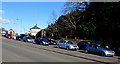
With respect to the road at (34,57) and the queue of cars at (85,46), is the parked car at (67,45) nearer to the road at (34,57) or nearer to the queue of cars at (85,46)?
the queue of cars at (85,46)

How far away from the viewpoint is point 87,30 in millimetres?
48031

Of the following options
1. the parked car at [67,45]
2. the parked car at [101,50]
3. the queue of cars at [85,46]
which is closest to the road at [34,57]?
the parked car at [101,50]

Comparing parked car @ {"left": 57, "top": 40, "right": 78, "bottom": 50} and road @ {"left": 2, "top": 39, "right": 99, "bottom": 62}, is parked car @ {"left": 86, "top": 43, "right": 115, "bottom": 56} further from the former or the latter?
road @ {"left": 2, "top": 39, "right": 99, "bottom": 62}

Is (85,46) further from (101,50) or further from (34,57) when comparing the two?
(34,57)

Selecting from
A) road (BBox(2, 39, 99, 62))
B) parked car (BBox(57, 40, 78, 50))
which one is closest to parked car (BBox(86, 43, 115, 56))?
parked car (BBox(57, 40, 78, 50))

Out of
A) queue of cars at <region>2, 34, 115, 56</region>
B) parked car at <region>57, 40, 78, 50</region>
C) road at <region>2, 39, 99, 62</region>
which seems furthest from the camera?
parked car at <region>57, 40, 78, 50</region>

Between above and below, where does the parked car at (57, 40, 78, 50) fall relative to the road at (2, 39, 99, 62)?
above

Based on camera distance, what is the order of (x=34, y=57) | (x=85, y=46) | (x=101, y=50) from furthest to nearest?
(x=85, y=46)
(x=101, y=50)
(x=34, y=57)

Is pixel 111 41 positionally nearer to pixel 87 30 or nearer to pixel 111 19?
pixel 111 19

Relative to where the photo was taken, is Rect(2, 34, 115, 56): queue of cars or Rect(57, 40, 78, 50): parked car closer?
Rect(2, 34, 115, 56): queue of cars

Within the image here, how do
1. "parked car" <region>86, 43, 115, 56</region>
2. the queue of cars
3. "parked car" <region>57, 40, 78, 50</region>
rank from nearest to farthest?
"parked car" <region>86, 43, 115, 56</region> < the queue of cars < "parked car" <region>57, 40, 78, 50</region>

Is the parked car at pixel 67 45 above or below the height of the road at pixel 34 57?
above

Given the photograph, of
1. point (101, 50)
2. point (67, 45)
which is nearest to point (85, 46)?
point (67, 45)

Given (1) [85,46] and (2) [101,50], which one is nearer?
(2) [101,50]
